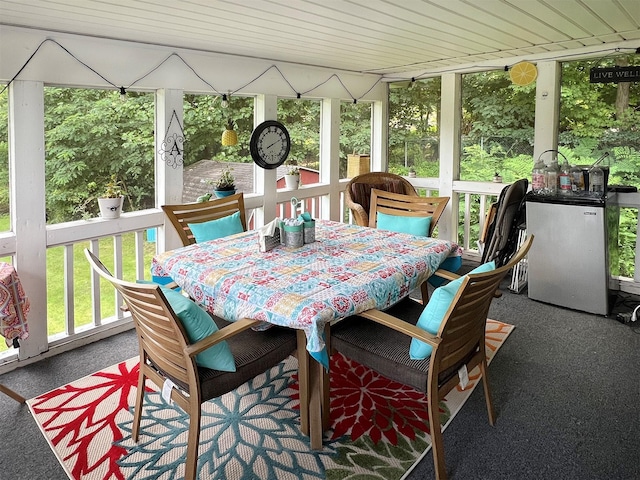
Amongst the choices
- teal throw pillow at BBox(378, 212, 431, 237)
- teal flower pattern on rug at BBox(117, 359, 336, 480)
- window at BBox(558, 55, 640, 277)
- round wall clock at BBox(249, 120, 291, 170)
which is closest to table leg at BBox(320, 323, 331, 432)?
teal flower pattern on rug at BBox(117, 359, 336, 480)

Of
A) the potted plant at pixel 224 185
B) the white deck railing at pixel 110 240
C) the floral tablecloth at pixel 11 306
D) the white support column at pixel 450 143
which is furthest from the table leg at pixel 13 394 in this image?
the white support column at pixel 450 143

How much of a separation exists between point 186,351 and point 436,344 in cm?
97

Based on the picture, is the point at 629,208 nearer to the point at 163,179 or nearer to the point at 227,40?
the point at 227,40

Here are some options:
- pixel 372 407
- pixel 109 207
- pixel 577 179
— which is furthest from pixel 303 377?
pixel 577 179

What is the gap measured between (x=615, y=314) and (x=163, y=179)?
12.2 feet

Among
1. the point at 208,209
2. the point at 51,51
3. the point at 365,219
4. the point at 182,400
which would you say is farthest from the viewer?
the point at 365,219

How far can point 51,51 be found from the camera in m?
3.04

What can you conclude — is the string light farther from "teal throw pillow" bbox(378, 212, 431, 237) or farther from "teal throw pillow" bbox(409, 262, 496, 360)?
"teal throw pillow" bbox(409, 262, 496, 360)

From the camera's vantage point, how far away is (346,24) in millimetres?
3016

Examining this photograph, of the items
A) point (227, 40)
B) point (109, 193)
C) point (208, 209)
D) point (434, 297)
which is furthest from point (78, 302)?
point (434, 297)

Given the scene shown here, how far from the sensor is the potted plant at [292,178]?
193 inches

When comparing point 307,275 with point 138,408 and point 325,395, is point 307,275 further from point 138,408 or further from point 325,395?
point 138,408

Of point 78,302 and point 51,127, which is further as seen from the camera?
point 78,302

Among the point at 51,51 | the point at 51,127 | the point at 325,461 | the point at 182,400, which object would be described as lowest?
the point at 325,461
